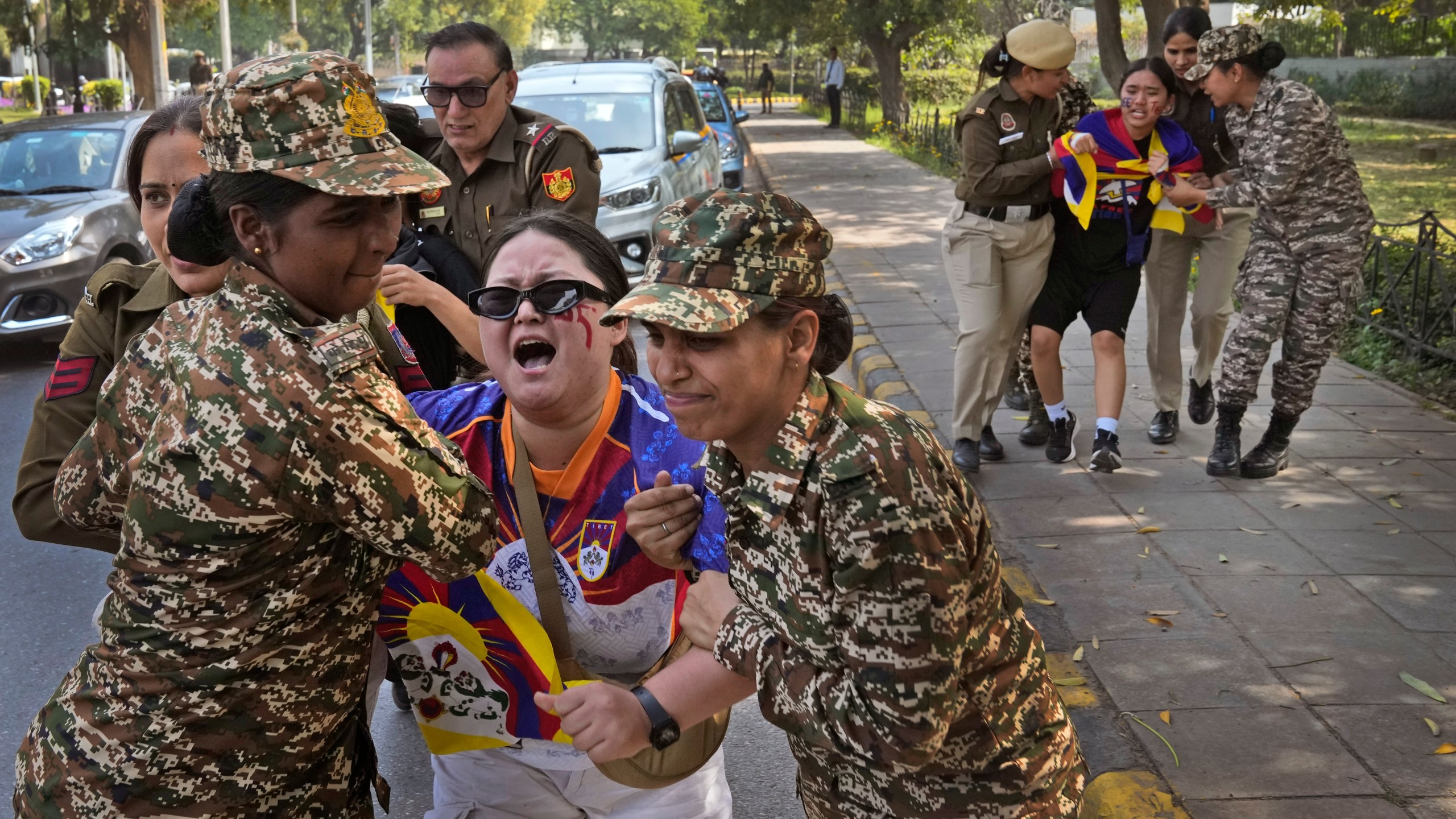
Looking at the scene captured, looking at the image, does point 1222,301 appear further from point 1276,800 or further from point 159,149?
point 159,149

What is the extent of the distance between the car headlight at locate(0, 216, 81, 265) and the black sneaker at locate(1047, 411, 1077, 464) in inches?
280

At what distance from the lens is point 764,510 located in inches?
71.5

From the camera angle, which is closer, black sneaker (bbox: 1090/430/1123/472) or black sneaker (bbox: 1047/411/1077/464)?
black sneaker (bbox: 1090/430/1123/472)

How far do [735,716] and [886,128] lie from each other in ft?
85.3

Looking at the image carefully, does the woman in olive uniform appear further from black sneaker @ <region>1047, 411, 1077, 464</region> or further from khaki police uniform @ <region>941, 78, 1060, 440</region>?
black sneaker @ <region>1047, 411, 1077, 464</region>

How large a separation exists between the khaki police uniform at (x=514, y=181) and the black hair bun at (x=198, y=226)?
2.44 m

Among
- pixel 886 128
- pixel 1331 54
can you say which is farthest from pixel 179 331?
pixel 1331 54

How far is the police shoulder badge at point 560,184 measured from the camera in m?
4.35

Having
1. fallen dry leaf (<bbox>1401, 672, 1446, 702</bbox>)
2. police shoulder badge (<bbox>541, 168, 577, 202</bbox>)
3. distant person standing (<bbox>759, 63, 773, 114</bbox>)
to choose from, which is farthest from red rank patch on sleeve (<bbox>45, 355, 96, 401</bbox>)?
distant person standing (<bbox>759, 63, 773, 114</bbox>)

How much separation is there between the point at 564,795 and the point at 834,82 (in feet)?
102

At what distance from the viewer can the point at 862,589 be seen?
5.71 ft

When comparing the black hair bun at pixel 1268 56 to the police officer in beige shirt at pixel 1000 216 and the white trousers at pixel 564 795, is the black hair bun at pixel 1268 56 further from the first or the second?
the white trousers at pixel 564 795

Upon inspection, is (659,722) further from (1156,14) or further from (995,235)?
(1156,14)

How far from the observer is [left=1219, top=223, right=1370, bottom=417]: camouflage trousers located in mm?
5668
